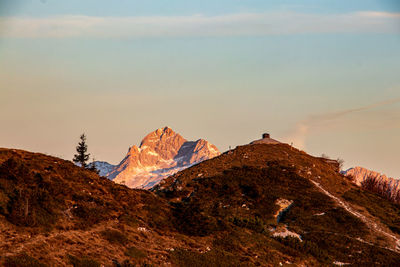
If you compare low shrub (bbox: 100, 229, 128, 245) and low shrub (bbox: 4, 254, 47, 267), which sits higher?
low shrub (bbox: 100, 229, 128, 245)

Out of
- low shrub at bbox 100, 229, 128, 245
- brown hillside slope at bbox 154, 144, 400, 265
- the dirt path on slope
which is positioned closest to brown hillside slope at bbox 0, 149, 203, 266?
low shrub at bbox 100, 229, 128, 245

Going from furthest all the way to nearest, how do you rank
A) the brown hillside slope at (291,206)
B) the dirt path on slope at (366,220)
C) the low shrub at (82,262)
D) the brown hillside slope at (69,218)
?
the dirt path on slope at (366,220)
the brown hillside slope at (291,206)
the brown hillside slope at (69,218)
the low shrub at (82,262)

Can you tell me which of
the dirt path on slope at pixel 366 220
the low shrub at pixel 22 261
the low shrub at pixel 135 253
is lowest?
the low shrub at pixel 22 261

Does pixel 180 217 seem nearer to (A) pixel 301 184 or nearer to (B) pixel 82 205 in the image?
(B) pixel 82 205

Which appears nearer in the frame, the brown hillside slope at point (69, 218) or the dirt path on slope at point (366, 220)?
the brown hillside slope at point (69, 218)

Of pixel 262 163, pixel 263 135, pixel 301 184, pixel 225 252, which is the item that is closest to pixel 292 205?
pixel 301 184

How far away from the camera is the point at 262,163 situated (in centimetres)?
9556

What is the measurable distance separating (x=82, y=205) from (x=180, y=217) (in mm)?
13412

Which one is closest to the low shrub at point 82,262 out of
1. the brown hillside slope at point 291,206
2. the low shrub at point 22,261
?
the low shrub at point 22,261

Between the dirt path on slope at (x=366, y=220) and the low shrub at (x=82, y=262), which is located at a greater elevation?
the dirt path on slope at (x=366, y=220)

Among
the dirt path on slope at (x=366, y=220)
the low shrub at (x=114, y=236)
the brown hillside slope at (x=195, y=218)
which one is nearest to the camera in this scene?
the brown hillside slope at (x=195, y=218)

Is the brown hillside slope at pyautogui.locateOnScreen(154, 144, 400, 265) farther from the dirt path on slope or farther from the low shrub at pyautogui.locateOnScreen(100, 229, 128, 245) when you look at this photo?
the low shrub at pyautogui.locateOnScreen(100, 229, 128, 245)

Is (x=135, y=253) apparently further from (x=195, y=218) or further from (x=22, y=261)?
(x=195, y=218)

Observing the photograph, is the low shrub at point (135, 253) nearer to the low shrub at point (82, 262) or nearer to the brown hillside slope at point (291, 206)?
the low shrub at point (82, 262)
